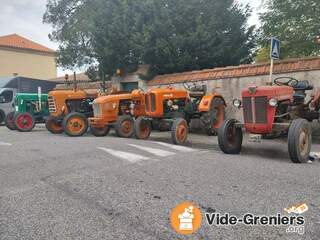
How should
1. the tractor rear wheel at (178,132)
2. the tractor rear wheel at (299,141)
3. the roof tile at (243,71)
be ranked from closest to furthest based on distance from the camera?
the tractor rear wheel at (299,141) < the tractor rear wheel at (178,132) < the roof tile at (243,71)

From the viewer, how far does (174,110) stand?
9477 mm

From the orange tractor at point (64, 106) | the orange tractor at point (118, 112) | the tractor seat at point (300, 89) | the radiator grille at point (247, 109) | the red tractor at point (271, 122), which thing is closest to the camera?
the red tractor at point (271, 122)

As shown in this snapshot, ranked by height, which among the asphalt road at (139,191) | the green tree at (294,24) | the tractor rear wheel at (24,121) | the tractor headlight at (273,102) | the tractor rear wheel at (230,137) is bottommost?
the asphalt road at (139,191)

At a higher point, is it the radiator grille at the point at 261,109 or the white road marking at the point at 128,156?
the radiator grille at the point at 261,109

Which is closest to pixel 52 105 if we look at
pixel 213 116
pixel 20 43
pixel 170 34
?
pixel 170 34

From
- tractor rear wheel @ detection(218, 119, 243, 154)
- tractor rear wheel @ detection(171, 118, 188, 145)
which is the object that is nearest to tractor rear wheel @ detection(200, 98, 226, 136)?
tractor rear wheel @ detection(171, 118, 188, 145)

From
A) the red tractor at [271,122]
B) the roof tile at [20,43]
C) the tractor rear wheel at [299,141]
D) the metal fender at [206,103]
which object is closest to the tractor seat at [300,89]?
the red tractor at [271,122]

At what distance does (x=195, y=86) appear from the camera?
36.0 ft

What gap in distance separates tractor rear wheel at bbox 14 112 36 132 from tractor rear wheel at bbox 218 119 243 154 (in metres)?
8.20

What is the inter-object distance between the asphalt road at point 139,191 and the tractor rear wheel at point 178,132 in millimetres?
1485

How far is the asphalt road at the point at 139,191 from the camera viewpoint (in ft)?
9.89

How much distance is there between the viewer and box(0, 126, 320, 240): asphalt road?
9.89 feet

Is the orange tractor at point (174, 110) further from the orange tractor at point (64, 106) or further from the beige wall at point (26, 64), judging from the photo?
the beige wall at point (26, 64)

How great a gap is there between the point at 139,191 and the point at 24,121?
943cm
